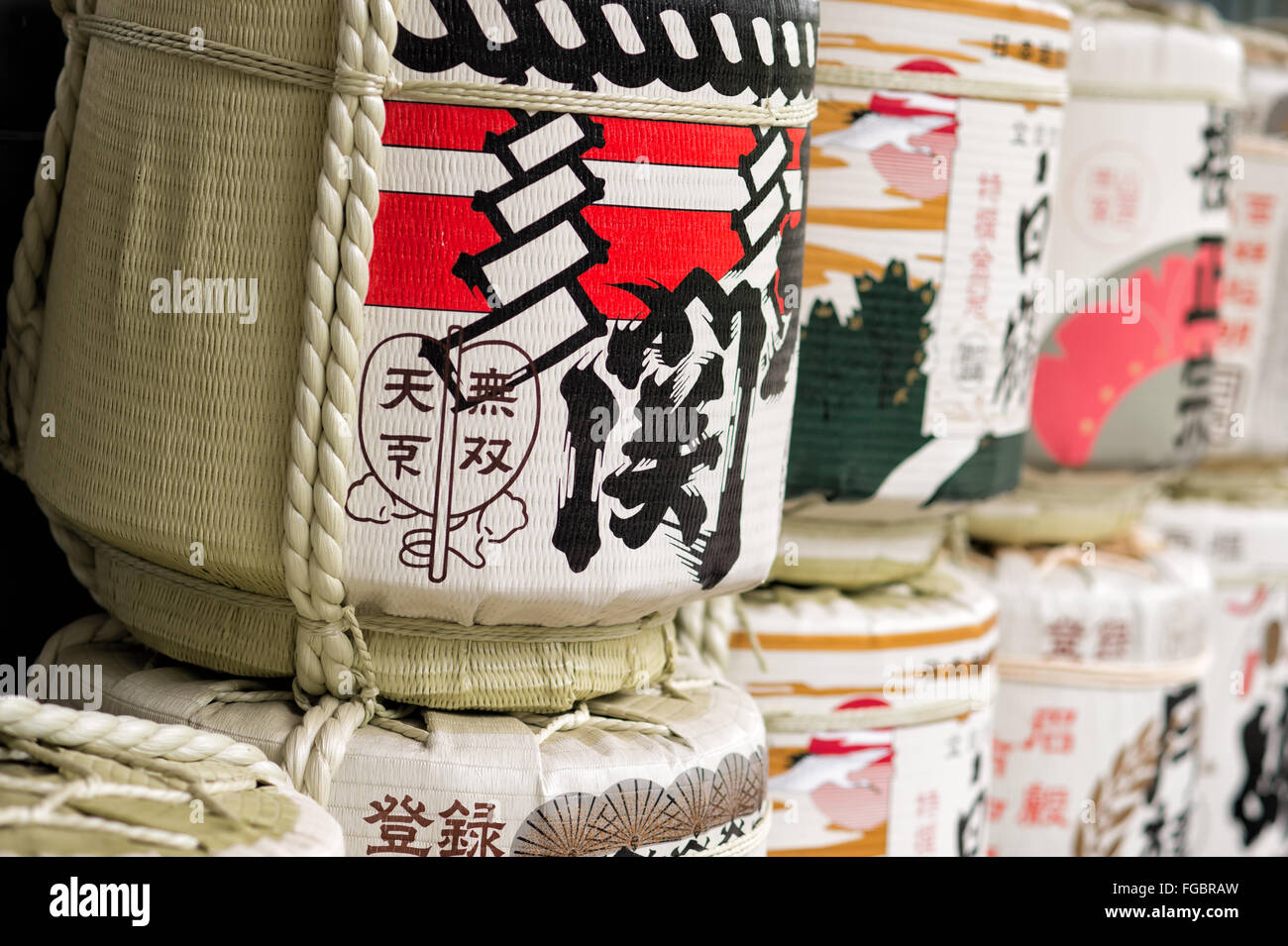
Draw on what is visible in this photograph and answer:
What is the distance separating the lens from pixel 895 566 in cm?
139

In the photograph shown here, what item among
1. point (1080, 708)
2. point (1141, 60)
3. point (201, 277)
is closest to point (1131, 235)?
point (1141, 60)

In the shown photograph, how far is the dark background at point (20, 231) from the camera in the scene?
3.68 ft

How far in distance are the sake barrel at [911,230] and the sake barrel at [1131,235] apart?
0.34 m

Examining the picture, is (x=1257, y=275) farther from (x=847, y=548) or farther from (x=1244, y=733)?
(x=847, y=548)

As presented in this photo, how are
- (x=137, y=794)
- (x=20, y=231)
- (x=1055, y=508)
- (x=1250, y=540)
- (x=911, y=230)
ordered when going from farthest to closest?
(x=1250, y=540)
(x=1055, y=508)
(x=911, y=230)
(x=20, y=231)
(x=137, y=794)

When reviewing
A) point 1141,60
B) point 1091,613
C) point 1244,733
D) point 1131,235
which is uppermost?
point 1141,60

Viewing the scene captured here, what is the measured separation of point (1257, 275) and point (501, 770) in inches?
62.3

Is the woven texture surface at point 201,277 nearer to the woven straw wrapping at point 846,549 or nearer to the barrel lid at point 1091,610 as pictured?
the woven straw wrapping at point 846,549

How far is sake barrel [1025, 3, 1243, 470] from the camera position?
1610 millimetres

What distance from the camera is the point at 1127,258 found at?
1.63m

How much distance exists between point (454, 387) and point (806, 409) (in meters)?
0.49

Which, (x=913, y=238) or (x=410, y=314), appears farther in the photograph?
(x=913, y=238)

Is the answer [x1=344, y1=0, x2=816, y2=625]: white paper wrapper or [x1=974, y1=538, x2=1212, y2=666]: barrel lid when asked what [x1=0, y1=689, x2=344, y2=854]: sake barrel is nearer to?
[x1=344, y1=0, x2=816, y2=625]: white paper wrapper

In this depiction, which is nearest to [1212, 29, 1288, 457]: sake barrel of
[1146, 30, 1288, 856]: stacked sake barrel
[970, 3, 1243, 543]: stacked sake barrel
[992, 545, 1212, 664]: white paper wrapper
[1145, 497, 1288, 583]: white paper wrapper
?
[1146, 30, 1288, 856]: stacked sake barrel
